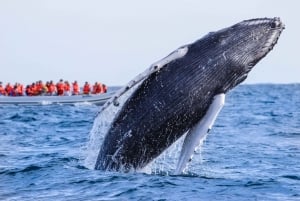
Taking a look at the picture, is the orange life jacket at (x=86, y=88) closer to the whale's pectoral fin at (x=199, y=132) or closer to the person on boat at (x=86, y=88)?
the person on boat at (x=86, y=88)

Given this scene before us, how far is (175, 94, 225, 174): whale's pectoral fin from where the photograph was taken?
28.3 ft

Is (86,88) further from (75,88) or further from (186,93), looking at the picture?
(186,93)

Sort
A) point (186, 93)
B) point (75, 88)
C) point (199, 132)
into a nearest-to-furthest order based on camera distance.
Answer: point (199, 132), point (186, 93), point (75, 88)

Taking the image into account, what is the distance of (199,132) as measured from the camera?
28.6ft

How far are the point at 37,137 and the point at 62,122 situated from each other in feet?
23.7

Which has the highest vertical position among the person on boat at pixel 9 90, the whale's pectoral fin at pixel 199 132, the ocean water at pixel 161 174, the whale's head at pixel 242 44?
the person on boat at pixel 9 90

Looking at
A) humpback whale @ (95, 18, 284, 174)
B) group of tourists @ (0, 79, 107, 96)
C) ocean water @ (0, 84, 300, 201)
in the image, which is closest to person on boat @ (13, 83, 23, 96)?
group of tourists @ (0, 79, 107, 96)

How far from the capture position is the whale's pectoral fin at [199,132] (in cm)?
862

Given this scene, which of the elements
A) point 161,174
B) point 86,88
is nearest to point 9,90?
point 86,88

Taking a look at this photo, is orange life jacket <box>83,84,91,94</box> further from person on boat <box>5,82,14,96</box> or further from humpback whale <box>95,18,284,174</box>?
humpback whale <box>95,18,284,174</box>

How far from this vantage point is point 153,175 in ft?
32.2

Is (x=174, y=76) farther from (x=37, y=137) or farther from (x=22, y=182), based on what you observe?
(x=37, y=137)

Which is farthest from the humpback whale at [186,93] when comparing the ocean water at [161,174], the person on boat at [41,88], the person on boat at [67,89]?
the person on boat at [67,89]

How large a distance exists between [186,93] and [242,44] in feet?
3.72
